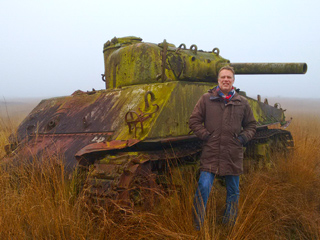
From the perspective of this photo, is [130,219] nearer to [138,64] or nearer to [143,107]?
[143,107]

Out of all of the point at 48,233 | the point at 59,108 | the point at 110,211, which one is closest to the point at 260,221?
the point at 110,211

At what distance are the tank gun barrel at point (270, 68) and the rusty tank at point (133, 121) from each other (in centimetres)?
2

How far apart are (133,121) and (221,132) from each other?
1.06 meters

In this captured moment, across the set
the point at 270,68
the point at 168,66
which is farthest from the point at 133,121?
the point at 270,68

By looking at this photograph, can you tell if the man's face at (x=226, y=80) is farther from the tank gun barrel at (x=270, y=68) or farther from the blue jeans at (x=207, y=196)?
the tank gun barrel at (x=270, y=68)

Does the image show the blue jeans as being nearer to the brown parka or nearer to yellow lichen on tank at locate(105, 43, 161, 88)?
the brown parka

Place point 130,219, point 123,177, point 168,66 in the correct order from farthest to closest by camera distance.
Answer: point 168,66
point 123,177
point 130,219

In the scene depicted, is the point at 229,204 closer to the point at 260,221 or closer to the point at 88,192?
the point at 260,221

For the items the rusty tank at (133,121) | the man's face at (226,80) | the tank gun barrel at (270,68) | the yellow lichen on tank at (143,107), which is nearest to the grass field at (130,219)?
the rusty tank at (133,121)

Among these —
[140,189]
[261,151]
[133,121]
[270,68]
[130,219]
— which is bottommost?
[261,151]

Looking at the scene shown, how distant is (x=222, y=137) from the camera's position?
3.45 meters

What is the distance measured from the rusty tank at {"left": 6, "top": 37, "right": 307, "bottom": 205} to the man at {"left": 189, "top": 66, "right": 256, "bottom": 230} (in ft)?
1.95

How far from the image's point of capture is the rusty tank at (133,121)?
11.9 ft

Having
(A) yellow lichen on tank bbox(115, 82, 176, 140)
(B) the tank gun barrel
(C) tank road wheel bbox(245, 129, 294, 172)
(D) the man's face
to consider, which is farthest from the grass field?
(B) the tank gun barrel
